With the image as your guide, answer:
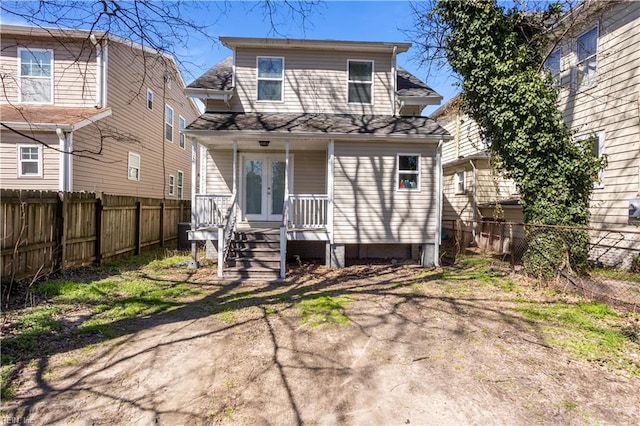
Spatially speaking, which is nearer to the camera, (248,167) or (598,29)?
(598,29)

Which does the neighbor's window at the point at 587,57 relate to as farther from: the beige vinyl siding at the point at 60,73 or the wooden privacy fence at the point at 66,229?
the beige vinyl siding at the point at 60,73

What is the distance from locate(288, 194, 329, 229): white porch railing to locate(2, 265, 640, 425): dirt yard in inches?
142

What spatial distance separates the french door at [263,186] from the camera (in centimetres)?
1047

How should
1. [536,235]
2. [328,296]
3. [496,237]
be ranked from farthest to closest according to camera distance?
1. [496,237]
2. [536,235]
3. [328,296]

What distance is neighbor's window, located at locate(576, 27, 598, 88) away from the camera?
30.9 feet

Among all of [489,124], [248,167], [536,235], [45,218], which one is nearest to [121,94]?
[248,167]

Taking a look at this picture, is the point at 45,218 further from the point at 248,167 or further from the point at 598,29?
the point at 598,29

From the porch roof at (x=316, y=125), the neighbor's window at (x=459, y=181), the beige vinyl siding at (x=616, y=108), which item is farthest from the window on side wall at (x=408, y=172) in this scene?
the neighbor's window at (x=459, y=181)

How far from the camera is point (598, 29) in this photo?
9.26 meters

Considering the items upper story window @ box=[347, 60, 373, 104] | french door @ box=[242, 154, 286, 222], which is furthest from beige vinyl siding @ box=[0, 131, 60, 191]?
upper story window @ box=[347, 60, 373, 104]

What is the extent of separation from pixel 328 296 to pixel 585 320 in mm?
4117

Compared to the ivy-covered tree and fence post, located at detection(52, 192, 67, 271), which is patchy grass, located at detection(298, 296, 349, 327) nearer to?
the ivy-covered tree

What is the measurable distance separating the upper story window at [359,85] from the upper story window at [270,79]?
2.16 meters

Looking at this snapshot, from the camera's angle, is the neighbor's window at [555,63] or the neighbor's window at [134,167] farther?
the neighbor's window at [134,167]
